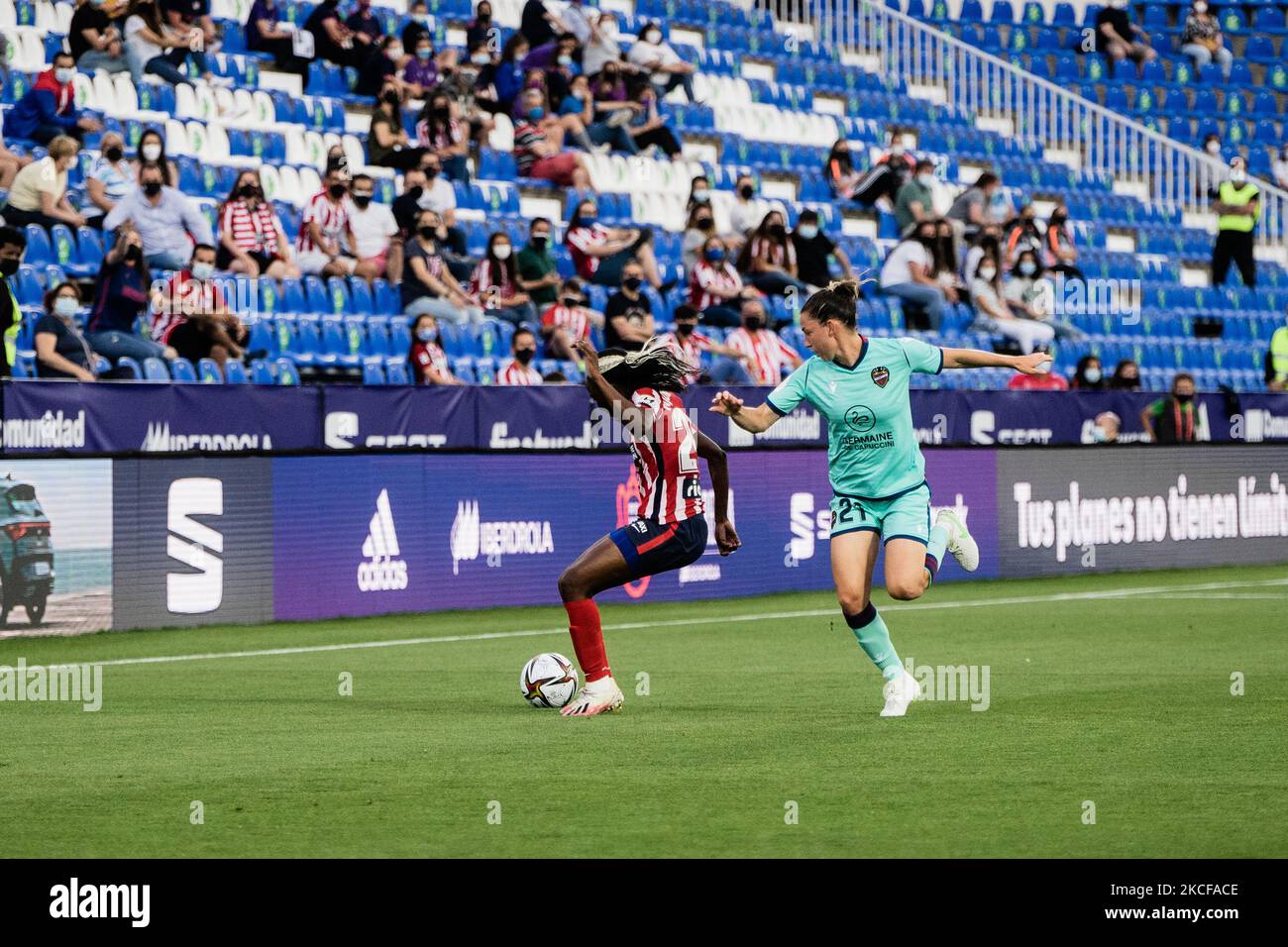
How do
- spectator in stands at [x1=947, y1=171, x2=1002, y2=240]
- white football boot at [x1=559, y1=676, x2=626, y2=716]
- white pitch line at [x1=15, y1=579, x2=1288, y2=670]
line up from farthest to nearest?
spectator in stands at [x1=947, y1=171, x2=1002, y2=240], white pitch line at [x1=15, y1=579, x2=1288, y2=670], white football boot at [x1=559, y1=676, x2=626, y2=716]

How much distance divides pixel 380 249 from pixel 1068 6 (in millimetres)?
20140

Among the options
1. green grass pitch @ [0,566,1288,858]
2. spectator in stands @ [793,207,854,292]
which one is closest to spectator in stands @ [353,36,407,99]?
spectator in stands @ [793,207,854,292]

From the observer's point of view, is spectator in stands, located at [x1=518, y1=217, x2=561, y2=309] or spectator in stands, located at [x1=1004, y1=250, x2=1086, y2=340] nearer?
spectator in stands, located at [x1=518, y1=217, x2=561, y2=309]

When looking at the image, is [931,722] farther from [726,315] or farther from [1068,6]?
[1068,6]

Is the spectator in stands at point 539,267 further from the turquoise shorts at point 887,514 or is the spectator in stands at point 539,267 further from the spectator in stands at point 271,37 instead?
the turquoise shorts at point 887,514

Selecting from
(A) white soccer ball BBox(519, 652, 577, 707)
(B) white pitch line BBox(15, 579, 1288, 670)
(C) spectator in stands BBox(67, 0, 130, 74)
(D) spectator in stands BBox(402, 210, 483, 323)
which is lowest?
(A) white soccer ball BBox(519, 652, 577, 707)

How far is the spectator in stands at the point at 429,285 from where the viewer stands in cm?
2289

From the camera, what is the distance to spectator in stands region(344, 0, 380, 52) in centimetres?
2572

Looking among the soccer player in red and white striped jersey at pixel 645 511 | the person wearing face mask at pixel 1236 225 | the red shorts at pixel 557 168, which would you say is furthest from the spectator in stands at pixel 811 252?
the soccer player in red and white striped jersey at pixel 645 511

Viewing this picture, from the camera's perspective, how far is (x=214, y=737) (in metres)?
10.9

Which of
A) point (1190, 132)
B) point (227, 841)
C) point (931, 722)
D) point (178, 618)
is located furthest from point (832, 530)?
point (1190, 132)

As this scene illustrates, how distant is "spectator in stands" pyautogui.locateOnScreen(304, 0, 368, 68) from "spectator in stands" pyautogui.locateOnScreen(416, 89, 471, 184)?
1297mm

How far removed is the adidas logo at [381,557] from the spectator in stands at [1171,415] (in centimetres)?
1114

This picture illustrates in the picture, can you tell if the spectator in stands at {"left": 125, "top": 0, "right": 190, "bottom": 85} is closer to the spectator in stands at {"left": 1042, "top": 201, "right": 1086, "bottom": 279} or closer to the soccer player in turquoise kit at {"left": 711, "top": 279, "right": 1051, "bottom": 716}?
the spectator in stands at {"left": 1042, "top": 201, "right": 1086, "bottom": 279}
